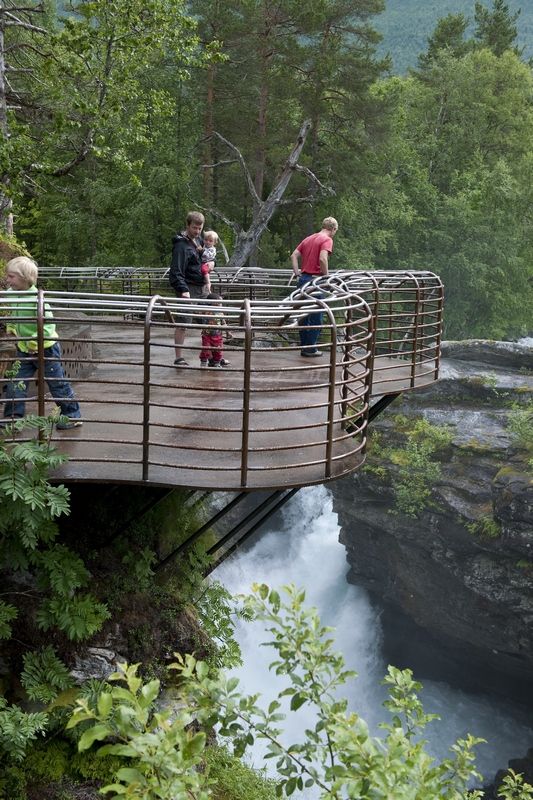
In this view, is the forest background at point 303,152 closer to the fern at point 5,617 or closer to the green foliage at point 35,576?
the green foliage at point 35,576

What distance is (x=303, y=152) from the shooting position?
28.0m

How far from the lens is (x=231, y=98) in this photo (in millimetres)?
24688

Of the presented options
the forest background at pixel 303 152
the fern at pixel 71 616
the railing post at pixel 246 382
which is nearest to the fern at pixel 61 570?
the fern at pixel 71 616

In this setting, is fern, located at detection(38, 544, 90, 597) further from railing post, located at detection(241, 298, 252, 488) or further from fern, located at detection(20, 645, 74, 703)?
railing post, located at detection(241, 298, 252, 488)

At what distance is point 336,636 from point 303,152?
17577 millimetres

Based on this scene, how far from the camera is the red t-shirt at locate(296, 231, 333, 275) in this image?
9133mm

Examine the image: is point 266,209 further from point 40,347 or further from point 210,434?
point 40,347

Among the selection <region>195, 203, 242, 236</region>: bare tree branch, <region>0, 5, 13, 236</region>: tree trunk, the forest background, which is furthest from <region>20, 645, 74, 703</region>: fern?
<region>195, 203, 242, 236</region>: bare tree branch

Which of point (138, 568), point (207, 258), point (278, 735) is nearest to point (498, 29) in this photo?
point (207, 258)

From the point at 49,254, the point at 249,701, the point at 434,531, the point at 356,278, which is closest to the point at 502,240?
the point at 434,531

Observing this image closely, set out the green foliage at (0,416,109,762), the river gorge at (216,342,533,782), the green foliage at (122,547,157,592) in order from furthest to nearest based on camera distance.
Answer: the river gorge at (216,342,533,782) < the green foliage at (122,547,157,592) < the green foliage at (0,416,109,762)

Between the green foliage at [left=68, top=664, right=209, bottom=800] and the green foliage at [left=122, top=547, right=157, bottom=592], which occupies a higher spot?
the green foliage at [left=68, top=664, right=209, bottom=800]

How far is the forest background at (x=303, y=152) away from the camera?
67.6 ft

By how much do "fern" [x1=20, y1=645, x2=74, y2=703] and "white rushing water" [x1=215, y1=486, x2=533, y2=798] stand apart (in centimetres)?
1105
